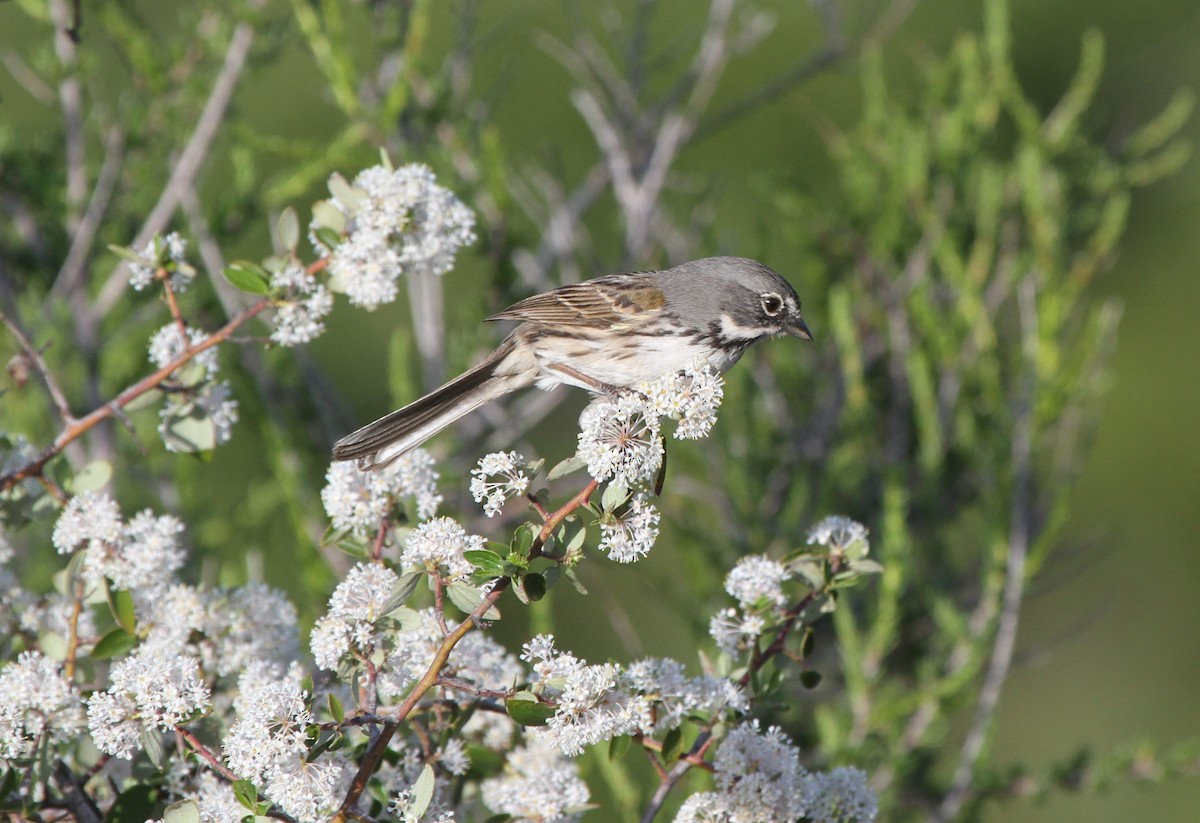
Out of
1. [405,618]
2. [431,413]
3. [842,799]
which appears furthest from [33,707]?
[431,413]

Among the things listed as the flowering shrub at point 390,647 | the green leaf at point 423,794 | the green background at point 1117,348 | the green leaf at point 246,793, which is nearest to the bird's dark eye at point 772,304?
the flowering shrub at point 390,647

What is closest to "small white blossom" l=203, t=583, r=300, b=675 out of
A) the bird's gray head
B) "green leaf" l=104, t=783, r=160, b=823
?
"green leaf" l=104, t=783, r=160, b=823

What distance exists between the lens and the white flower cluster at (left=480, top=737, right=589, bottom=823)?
1.91 m

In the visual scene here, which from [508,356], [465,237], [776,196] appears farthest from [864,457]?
[465,237]

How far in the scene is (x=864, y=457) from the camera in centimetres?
431

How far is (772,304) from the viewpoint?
3.57 m

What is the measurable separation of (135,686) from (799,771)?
93 centimetres

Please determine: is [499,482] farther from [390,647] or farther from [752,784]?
[752,784]

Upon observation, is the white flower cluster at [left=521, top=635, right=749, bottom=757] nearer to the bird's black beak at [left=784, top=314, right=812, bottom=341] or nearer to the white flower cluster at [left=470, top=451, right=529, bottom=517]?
the white flower cluster at [left=470, top=451, right=529, bottom=517]

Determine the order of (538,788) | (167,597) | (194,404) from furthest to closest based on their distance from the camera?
(194,404), (167,597), (538,788)

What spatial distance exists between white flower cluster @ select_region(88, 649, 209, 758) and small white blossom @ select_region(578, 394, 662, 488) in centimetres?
60

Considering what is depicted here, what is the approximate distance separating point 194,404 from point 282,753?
2.55 feet

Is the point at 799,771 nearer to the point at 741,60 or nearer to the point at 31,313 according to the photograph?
the point at 31,313

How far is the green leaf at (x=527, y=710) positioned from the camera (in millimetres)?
1622
